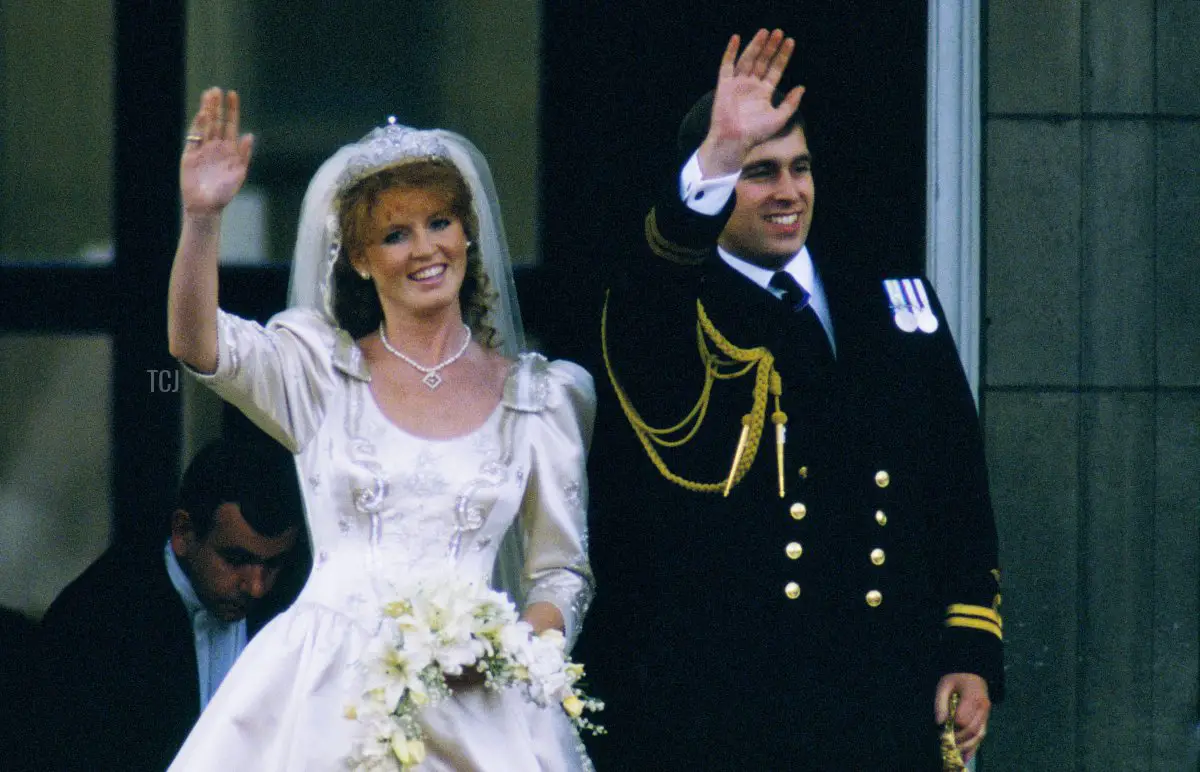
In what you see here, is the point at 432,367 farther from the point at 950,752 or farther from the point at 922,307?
the point at 950,752

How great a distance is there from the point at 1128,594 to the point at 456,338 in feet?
6.35

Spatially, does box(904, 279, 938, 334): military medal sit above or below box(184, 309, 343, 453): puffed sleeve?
above

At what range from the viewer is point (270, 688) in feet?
14.0

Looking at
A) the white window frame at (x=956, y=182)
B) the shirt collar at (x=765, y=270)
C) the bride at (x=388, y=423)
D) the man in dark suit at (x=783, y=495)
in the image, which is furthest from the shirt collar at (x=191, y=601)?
the white window frame at (x=956, y=182)

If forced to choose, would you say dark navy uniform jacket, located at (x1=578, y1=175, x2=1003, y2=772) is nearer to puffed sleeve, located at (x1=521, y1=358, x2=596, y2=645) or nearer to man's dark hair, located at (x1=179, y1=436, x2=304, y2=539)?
puffed sleeve, located at (x1=521, y1=358, x2=596, y2=645)

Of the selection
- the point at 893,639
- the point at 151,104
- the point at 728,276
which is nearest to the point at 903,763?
the point at 893,639

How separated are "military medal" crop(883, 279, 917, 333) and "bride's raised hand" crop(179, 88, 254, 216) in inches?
55.9

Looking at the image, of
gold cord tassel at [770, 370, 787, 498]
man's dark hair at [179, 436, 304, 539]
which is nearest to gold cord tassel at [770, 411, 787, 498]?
gold cord tassel at [770, 370, 787, 498]

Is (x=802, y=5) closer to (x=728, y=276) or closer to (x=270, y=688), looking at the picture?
(x=728, y=276)

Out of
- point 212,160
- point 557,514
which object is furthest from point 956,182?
point 212,160

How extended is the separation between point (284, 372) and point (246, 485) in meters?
0.82

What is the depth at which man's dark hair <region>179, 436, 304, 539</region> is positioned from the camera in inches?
202

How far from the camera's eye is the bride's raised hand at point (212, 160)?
412 centimetres

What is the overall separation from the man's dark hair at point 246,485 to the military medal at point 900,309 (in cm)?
157
